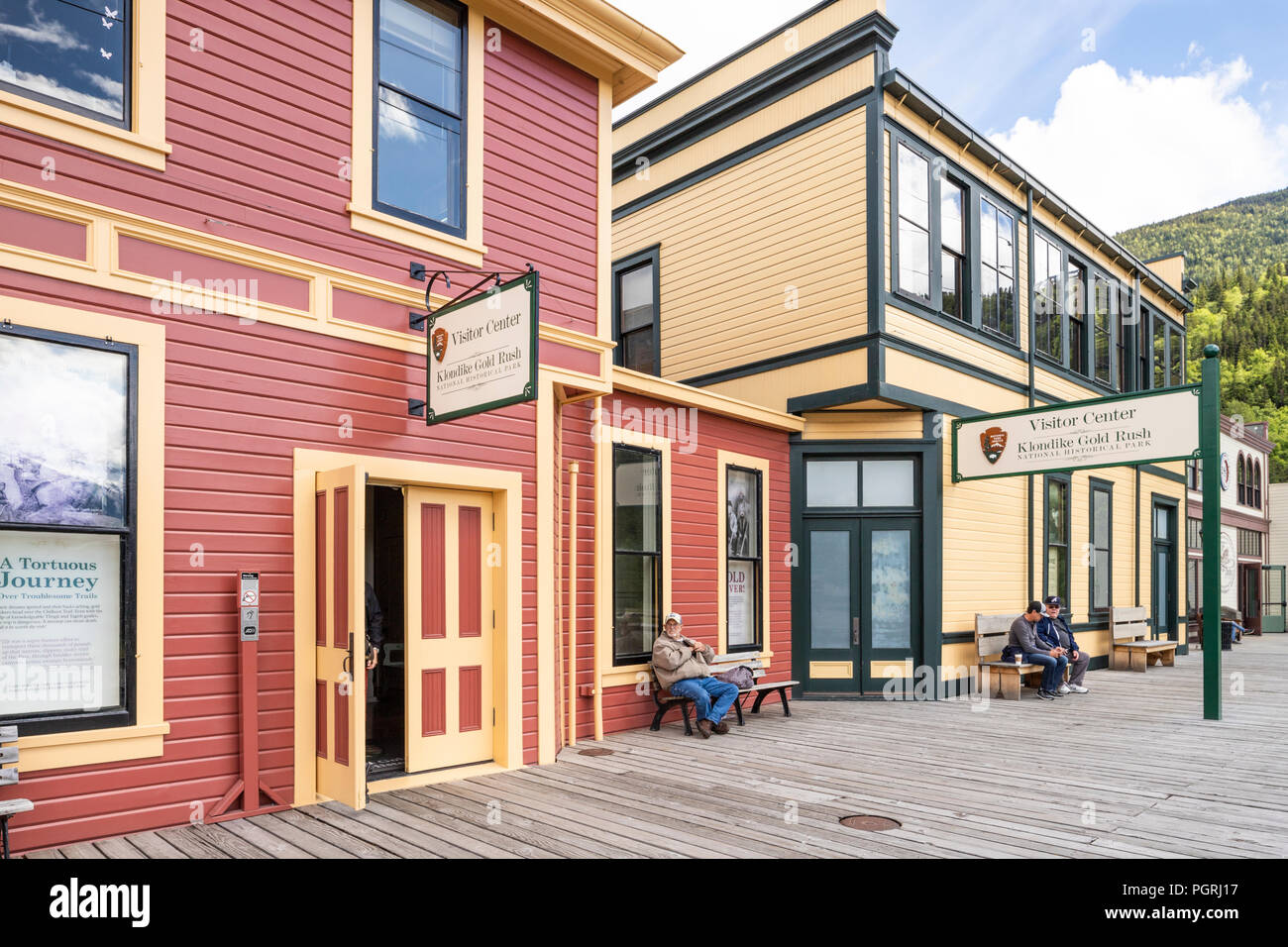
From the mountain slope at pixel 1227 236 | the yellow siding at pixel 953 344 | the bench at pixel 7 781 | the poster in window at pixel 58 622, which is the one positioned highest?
the mountain slope at pixel 1227 236

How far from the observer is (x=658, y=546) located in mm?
9586

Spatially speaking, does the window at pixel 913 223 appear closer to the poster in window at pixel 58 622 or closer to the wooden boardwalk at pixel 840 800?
the wooden boardwalk at pixel 840 800

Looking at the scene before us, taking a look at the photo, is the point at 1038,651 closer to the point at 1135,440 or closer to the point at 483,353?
the point at 1135,440

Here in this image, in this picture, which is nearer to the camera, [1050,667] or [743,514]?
[743,514]

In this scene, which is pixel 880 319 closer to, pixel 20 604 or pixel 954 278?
pixel 954 278

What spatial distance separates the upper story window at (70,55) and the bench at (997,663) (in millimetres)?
10503

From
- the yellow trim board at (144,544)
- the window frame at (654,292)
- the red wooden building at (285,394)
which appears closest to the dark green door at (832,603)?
the red wooden building at (285,394)

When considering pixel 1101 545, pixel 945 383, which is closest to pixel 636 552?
pixel 945 383

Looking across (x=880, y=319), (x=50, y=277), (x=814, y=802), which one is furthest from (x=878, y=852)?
(x=880, y=319)

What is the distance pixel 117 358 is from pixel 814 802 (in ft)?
16.8

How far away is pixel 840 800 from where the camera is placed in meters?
6.38

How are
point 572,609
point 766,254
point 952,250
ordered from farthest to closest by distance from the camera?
point 766,254, point 952,250, point 572,609

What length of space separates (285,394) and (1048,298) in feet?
40.9

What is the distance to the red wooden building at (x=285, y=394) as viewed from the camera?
5219mm
